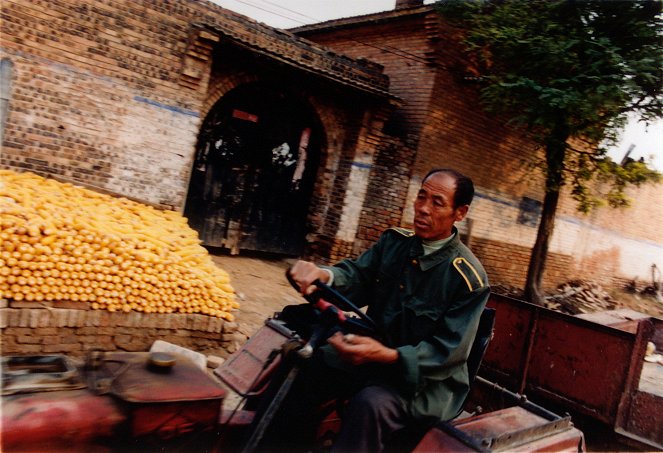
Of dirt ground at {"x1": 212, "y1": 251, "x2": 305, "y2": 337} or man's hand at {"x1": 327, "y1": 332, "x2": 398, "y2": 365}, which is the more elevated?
man's hand at {"x1": 327, "y1": 332, "x2": 398, "y2": 365}

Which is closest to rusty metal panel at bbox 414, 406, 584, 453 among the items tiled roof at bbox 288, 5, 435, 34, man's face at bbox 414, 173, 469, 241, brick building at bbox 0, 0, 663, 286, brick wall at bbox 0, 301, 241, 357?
man's face at bbox 414, 173, 469, 241

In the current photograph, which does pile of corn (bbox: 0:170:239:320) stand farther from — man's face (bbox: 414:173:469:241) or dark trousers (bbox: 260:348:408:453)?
man's face (bbox: 414:173:469:241)

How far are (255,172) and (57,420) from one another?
8163mm

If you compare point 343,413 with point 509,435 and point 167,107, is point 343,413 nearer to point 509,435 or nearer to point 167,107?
point 509,435

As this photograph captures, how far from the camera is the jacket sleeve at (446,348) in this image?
2.13 m

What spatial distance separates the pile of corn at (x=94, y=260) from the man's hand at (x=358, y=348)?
320 centimetres

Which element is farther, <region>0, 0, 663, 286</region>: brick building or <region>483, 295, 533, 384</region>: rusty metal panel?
<region>0, 0, 663, 286</region>: brick building

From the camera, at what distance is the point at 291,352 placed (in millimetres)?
2180

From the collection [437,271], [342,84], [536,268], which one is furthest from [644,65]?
[437,271]

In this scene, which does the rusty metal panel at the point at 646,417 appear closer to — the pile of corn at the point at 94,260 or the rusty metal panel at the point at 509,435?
the rusty metal panel at the point at 509,435

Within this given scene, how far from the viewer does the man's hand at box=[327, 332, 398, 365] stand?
1987mm

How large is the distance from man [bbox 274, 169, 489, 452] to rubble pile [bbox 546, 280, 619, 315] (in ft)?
37.0

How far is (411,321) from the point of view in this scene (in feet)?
8.03

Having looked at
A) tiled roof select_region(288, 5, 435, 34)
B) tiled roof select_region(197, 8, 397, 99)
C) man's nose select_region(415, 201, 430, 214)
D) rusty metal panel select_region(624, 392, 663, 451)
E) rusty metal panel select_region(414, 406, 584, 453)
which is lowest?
rusty metal panel select_region(624, 392, 663, 451)
